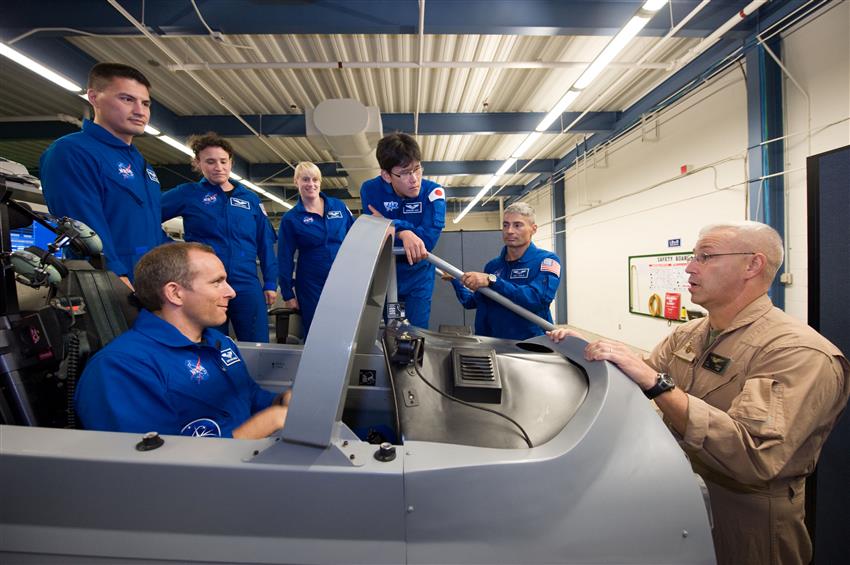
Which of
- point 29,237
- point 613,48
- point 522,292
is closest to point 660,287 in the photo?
point 613,48

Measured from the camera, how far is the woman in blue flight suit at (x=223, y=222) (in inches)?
94.2

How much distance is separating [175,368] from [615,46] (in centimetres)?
388

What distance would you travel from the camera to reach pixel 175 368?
43.4 inches

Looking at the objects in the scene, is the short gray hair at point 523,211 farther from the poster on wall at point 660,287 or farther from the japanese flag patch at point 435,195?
the poster on wall at point 660,287

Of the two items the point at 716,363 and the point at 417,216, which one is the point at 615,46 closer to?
the point at 417,216

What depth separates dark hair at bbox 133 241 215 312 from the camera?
3.89 ft

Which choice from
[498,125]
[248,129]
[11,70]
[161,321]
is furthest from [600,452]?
[11,70]

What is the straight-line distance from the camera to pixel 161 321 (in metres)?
1.13

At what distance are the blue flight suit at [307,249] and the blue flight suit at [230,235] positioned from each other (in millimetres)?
386

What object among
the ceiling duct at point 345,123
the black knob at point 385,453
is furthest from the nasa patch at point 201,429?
the ceiling duct at point 345,123

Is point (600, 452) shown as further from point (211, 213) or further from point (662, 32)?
Result: point (662, 32)

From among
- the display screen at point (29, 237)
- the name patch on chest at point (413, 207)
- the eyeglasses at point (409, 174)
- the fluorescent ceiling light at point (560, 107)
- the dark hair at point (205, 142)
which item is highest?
the fluorescent ceiling light at point (560, 107)

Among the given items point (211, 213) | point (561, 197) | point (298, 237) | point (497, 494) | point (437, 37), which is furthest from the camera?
point (561, 197)

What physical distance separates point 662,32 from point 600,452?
430cm
